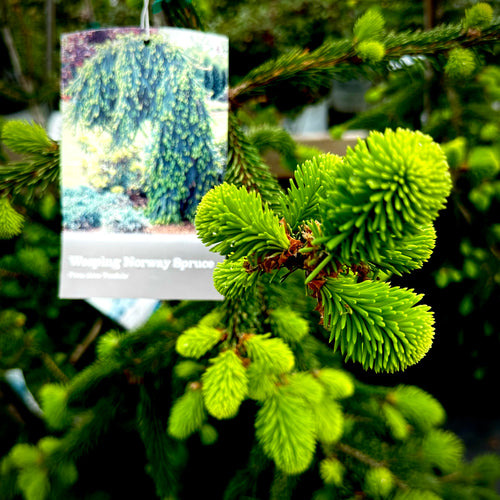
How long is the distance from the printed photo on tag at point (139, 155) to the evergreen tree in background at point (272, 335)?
0.04 meters

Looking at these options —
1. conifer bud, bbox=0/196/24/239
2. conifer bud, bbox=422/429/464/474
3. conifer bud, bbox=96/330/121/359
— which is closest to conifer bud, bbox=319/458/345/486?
conifer bud, bbox=422/429/464/474

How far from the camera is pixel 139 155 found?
0.52m

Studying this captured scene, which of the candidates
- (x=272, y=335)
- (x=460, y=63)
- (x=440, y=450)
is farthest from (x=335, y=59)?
(x=440, y=450)

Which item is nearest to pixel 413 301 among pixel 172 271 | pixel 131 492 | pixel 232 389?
pixel 232 389

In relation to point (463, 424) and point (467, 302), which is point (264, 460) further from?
point (463, 424)

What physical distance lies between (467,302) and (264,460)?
0.77m

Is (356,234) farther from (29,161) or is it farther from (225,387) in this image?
(29,161)

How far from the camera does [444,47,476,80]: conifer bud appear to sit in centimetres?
55

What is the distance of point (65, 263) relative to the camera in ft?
1.73

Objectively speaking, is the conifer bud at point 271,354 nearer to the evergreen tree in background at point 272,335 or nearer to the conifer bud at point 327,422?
the evergreen tree in background at point 272,335

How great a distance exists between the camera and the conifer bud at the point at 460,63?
0.55m

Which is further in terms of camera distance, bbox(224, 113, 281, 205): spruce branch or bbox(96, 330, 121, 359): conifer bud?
bbox(96, 330, 121, 359): conifer bud

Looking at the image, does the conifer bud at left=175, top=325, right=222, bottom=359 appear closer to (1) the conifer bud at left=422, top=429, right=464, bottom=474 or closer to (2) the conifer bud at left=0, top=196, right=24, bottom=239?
(2) the conifer bud at left=0, top=196, right=24, bottom=239

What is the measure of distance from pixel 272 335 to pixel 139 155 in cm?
28
